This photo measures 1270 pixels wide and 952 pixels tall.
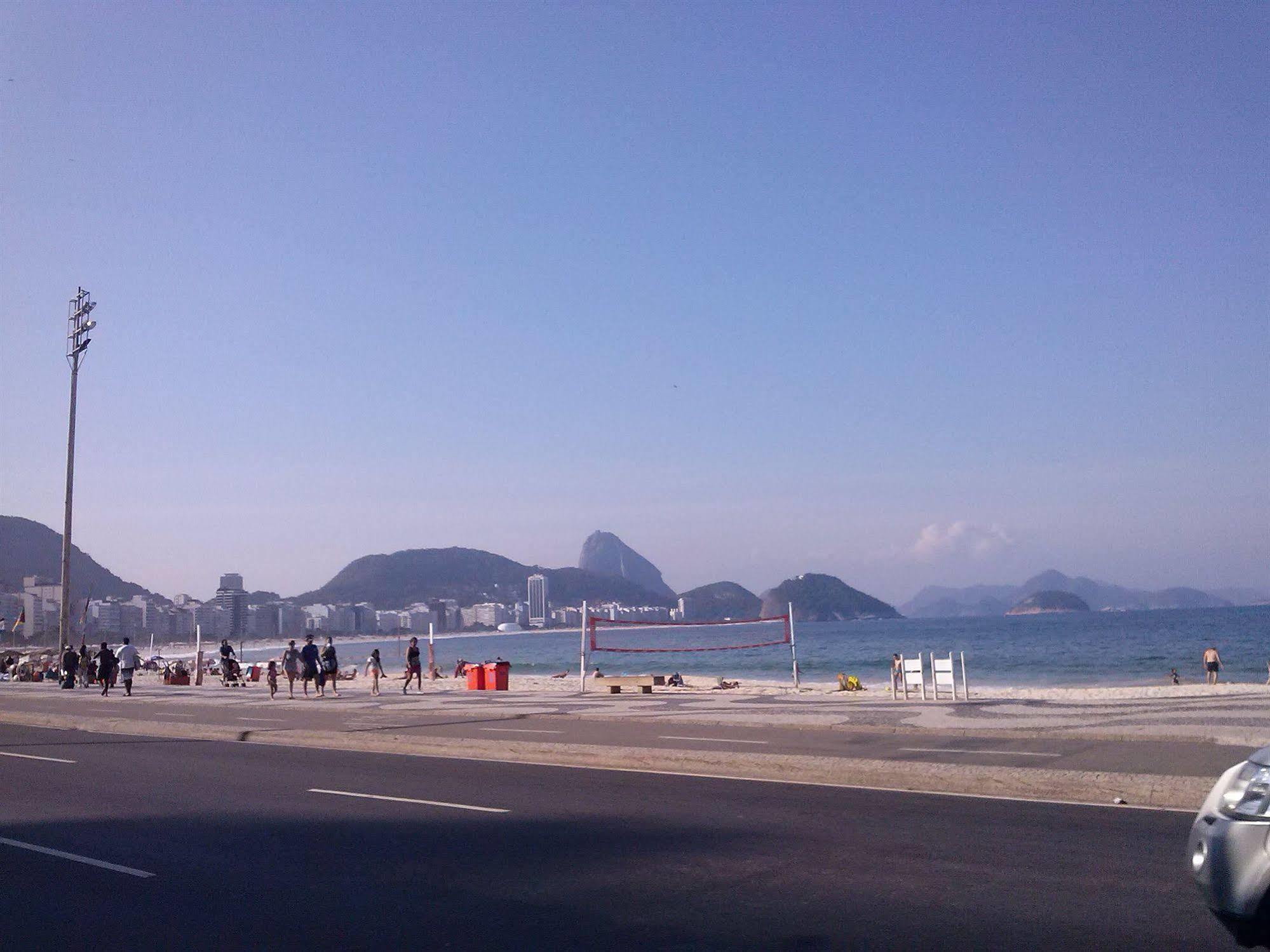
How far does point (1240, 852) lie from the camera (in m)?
4.74

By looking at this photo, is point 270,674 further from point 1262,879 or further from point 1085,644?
point 1085,644

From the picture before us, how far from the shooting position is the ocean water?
6099 centimetres

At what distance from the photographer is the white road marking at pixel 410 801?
11242 millimetres

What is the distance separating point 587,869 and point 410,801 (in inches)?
166

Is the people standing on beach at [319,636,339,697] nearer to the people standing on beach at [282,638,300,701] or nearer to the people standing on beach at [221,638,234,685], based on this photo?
the people standing on beach at [282,638,300,701]

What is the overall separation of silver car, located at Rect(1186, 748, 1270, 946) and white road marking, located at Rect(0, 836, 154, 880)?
23.2 ft

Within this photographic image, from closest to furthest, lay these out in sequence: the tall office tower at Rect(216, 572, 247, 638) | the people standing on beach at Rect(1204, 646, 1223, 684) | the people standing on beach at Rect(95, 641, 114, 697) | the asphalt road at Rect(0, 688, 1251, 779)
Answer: the asphalt road at Rect(0, 688, 1251, 779) < the people standing on beach at Rect(95, 641, 114, 697) < the people standing on beach at Rect(1204, 646, 1223, 684) < the tall office tower at Rect(216, 572, 247, 638)

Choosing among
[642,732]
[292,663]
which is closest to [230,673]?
[292,663]

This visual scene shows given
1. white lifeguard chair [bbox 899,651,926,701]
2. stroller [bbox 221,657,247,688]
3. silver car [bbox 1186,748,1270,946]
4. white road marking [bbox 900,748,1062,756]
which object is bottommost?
stroller [bbox 221,657,247,688]

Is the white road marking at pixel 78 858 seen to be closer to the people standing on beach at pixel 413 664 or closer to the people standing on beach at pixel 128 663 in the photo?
the people standing on beach at pixel 413 664

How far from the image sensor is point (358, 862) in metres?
8.70

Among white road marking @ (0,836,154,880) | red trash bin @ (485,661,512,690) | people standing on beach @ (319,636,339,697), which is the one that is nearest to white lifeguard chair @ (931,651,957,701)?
red trash bin @ (485,661,512,690)

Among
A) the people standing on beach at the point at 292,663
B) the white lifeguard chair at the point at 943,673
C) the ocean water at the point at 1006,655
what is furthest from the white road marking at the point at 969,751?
the ocean water at the point at 1006,655

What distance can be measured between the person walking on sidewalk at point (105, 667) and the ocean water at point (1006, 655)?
1402 inches
